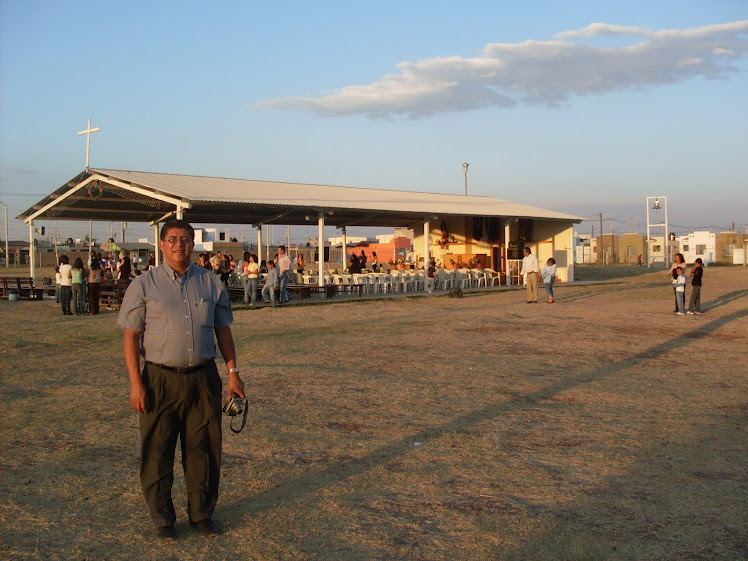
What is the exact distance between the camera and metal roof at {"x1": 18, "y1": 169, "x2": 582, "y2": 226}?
65.3ft

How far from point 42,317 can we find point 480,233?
60.2 feet

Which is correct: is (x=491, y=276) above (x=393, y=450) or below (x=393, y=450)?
above

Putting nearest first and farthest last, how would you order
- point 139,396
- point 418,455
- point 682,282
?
point 139,396 → point 418,455 → point 682,282

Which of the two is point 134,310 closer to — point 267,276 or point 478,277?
point 267,276

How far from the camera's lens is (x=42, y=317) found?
17.7 meters

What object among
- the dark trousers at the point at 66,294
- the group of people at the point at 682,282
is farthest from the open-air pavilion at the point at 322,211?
the group of people at the point at 682,282

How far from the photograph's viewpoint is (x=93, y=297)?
59.9ft

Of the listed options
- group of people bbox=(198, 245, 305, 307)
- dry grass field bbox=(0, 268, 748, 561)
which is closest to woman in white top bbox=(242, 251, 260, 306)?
group of people bbox=(198, 245, 305, 307)

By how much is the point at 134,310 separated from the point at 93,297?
595 inches

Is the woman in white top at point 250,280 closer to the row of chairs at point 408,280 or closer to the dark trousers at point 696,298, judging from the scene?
the row of chairs at point 408,280

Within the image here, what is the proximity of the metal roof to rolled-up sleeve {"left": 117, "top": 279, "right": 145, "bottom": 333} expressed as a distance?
14.7 m

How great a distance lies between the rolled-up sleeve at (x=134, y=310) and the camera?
4164mm

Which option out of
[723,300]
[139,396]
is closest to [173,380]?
[139,396]

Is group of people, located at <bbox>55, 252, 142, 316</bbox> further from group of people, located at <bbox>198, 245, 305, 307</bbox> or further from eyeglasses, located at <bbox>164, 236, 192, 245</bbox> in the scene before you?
eyeglasses, located at <bbox>164, 236, 192, 245</bbox>
